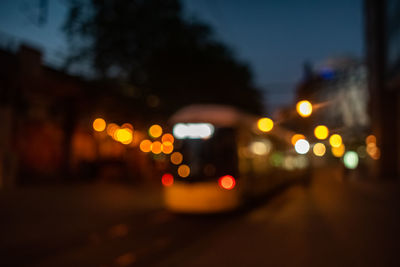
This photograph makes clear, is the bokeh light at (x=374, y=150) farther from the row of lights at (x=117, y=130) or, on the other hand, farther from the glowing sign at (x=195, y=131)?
the glowing sign at (x=195, y=131)

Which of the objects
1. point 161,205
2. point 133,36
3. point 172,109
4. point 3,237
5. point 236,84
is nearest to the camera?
point 3,237

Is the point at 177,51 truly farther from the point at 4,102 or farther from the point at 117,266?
the point at 117,266

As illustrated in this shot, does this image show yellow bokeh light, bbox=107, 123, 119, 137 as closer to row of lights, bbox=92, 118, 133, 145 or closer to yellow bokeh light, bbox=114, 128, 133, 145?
row of lights, bbox=92, 118, 133, 145

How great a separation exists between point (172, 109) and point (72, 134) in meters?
5.97

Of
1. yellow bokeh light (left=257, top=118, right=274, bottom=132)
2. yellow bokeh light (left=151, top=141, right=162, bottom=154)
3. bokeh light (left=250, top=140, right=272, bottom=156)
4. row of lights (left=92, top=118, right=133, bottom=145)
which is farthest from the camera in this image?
yellow bokeh light (left=151, top=141, right=162, bottom=154)

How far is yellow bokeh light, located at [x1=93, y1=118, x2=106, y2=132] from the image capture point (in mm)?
23083

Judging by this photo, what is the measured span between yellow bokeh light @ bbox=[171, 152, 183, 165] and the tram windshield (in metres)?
0.09

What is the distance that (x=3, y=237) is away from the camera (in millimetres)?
8156

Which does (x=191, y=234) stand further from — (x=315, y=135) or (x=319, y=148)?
(x=319, y=148)

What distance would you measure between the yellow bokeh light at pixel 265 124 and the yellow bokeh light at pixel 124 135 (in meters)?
9.53

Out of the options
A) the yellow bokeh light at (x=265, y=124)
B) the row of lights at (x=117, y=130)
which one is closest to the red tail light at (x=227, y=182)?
the yellow bokeh light at (x=265, y=124)

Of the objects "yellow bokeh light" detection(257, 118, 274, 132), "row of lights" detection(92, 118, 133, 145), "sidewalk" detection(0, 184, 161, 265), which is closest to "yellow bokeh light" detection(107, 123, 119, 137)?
"row of lights" detection(92, 118, 133, 145)

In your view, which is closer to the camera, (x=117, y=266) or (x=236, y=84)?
(x=117, y=266)

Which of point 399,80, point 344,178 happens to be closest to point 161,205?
point 399,80
